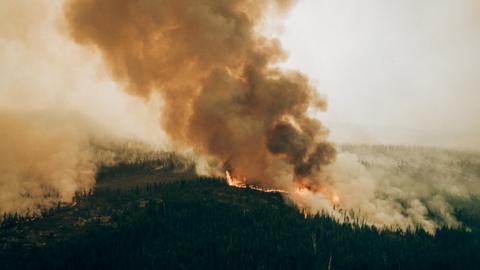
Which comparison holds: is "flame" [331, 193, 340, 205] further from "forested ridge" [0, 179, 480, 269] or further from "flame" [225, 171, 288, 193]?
"flame" [225, 171, 288, 193]

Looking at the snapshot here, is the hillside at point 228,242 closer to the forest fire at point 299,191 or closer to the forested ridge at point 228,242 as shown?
the forested ridge at point 228,242

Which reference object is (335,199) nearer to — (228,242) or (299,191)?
(299,191)

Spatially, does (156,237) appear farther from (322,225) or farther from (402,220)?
(402,220)

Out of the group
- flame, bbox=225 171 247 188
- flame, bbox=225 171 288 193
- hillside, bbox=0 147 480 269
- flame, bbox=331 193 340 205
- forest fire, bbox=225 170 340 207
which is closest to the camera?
hillside, bbox=0 147 480 269

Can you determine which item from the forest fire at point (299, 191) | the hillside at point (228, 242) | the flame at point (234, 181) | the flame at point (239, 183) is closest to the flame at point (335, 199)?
the forest fire at point (299, 191)

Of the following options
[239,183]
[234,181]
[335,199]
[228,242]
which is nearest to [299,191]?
[335,199]

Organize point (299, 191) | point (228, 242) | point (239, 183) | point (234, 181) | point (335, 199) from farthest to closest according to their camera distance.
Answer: point (239, 183) → point (234, 181) → point (335, 199) → point (299, 191) → point (228, 242)

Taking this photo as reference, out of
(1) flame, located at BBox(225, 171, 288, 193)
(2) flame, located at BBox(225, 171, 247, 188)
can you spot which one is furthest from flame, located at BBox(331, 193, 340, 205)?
(2) flame, located at BBox(225, 171, 247, 188)

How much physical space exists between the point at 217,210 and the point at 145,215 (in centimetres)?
3035

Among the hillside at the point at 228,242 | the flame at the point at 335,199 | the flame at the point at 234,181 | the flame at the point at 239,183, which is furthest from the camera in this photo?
the flame at the point at 234,181

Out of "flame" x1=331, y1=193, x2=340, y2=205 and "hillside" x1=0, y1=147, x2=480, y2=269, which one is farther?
→ "flame" x1=331, y1=193, x2=340, y2=205

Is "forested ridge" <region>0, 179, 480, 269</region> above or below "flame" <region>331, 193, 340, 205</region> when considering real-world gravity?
below

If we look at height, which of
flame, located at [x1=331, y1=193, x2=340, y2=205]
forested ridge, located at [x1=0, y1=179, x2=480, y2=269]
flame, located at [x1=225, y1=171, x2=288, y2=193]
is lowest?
forested ridge, located at [x1=0, y1=179, x2=480, y2=269]

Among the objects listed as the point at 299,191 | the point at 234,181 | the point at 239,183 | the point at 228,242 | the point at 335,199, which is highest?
the point at 234,181
